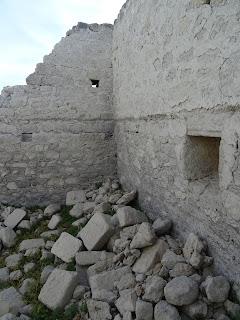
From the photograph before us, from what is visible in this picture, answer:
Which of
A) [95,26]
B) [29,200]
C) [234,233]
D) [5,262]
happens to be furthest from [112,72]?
→ [234,233]

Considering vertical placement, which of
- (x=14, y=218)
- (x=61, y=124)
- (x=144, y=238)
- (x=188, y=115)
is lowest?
(x=14, y=218)

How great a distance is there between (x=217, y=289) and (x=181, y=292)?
0.27 metres

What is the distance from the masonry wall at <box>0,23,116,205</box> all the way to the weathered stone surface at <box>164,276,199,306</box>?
3157 mm

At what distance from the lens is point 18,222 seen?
186 inches

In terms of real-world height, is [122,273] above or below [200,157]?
below

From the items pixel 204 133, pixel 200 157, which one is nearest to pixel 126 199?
pixel 200 157

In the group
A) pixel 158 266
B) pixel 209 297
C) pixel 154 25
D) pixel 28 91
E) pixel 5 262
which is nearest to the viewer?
pixel 209 297

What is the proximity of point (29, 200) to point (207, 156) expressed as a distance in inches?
129

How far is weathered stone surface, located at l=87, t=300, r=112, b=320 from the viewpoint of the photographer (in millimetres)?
2711

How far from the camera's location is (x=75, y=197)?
5230 millimetres

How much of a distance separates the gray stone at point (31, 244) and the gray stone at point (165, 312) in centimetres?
204

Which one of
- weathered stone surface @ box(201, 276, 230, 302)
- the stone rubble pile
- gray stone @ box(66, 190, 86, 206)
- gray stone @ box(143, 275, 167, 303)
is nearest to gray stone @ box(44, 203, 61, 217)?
gray stone @ box(66, 190, 86, 206)

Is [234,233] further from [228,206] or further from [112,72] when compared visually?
[112,72]

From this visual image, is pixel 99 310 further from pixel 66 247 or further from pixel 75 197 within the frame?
pixel 75 197
